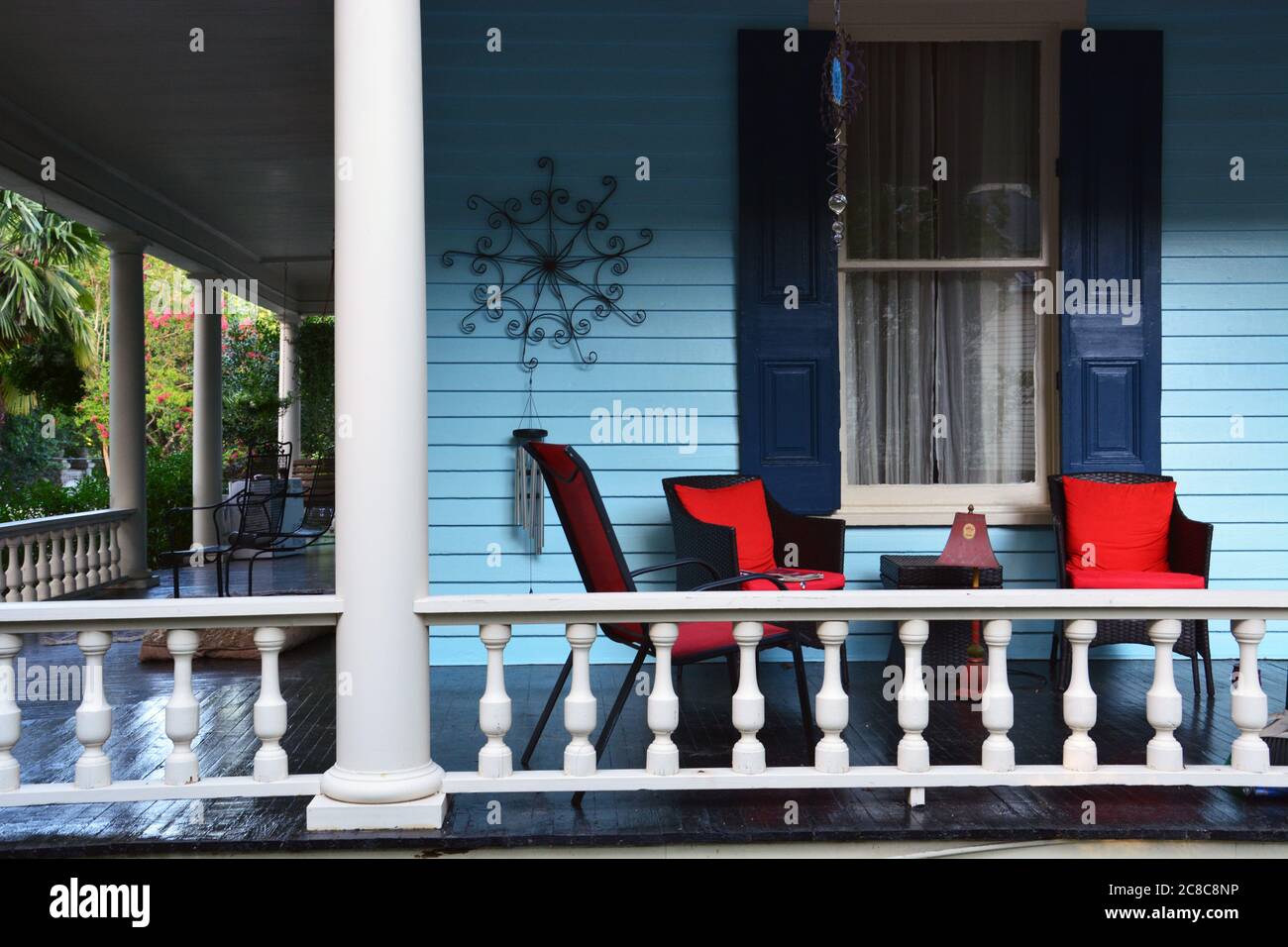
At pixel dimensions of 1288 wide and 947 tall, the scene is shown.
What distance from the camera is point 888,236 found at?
199 inches

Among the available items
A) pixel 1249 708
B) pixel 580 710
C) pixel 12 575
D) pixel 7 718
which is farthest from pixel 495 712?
pixel 12 575

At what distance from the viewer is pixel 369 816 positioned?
2779 mm

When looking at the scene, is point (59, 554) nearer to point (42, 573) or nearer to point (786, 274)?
point (42, 573)

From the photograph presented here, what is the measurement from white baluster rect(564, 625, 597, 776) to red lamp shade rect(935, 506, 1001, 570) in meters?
1.97

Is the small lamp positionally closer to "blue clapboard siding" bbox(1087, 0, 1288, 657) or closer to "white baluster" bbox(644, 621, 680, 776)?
"blue clapboard siding" bbox(1087, 0, 1288, 657)

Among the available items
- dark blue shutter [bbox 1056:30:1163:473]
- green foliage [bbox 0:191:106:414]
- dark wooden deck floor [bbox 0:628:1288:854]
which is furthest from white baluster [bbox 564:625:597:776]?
green foliage [bbox 0:191:106:414]

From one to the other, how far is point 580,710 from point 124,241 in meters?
6.80

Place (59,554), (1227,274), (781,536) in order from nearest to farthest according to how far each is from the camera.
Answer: (781,536), (1227,274), (59,554)

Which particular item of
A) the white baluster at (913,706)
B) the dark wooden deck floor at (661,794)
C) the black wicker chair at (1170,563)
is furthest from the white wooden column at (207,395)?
the white baluster at (913,706)

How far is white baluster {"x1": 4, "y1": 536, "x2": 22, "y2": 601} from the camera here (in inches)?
278

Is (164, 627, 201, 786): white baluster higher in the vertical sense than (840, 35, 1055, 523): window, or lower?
lower

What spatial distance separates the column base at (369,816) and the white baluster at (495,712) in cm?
18

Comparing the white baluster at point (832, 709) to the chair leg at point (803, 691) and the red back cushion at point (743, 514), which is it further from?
the red back cushion at point (743, 514)

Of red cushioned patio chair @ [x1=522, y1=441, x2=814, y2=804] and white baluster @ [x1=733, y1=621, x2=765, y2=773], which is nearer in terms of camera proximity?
white baluster @ [x1=733, y1=621, x2=765, y2=773]
